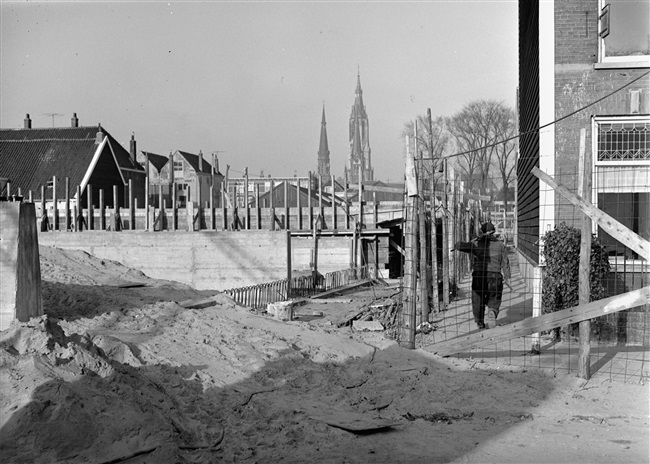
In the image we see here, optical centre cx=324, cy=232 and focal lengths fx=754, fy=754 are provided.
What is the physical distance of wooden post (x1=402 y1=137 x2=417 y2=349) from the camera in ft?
33.2

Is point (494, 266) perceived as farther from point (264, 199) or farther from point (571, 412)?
point (264, 199)

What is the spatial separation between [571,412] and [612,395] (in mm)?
877

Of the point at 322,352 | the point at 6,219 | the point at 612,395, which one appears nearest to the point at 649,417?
the point at 612,395

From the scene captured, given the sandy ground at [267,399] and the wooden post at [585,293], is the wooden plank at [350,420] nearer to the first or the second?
the sandy ground at [267,399]

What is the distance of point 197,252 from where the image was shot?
24.3 metres

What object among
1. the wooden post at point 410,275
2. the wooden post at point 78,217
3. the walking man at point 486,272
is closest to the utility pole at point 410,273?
the wooden post at point 410,275

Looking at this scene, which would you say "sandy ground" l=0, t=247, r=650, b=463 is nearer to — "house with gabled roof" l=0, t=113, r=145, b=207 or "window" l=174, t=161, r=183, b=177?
"house with gabled roof" l=0, t=113, r=145, b=207

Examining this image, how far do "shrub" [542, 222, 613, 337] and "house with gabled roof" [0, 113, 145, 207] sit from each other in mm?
40045

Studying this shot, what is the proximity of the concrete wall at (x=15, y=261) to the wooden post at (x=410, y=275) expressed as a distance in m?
4.73

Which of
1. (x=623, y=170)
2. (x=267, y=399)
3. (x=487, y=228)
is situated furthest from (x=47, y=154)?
(x=267, y=399)

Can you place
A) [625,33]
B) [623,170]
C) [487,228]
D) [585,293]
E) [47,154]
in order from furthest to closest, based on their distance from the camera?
[47,154], [487,228], [625,33], [623,170], [585,293]

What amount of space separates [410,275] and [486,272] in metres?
2.76

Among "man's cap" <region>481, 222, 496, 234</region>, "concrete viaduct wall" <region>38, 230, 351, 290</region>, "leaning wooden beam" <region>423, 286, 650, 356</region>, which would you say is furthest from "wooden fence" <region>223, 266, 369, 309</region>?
"leaning wooden beam" <region>423, 286, 650, 356</region>

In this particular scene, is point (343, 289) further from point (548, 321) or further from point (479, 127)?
point (479, 127)
